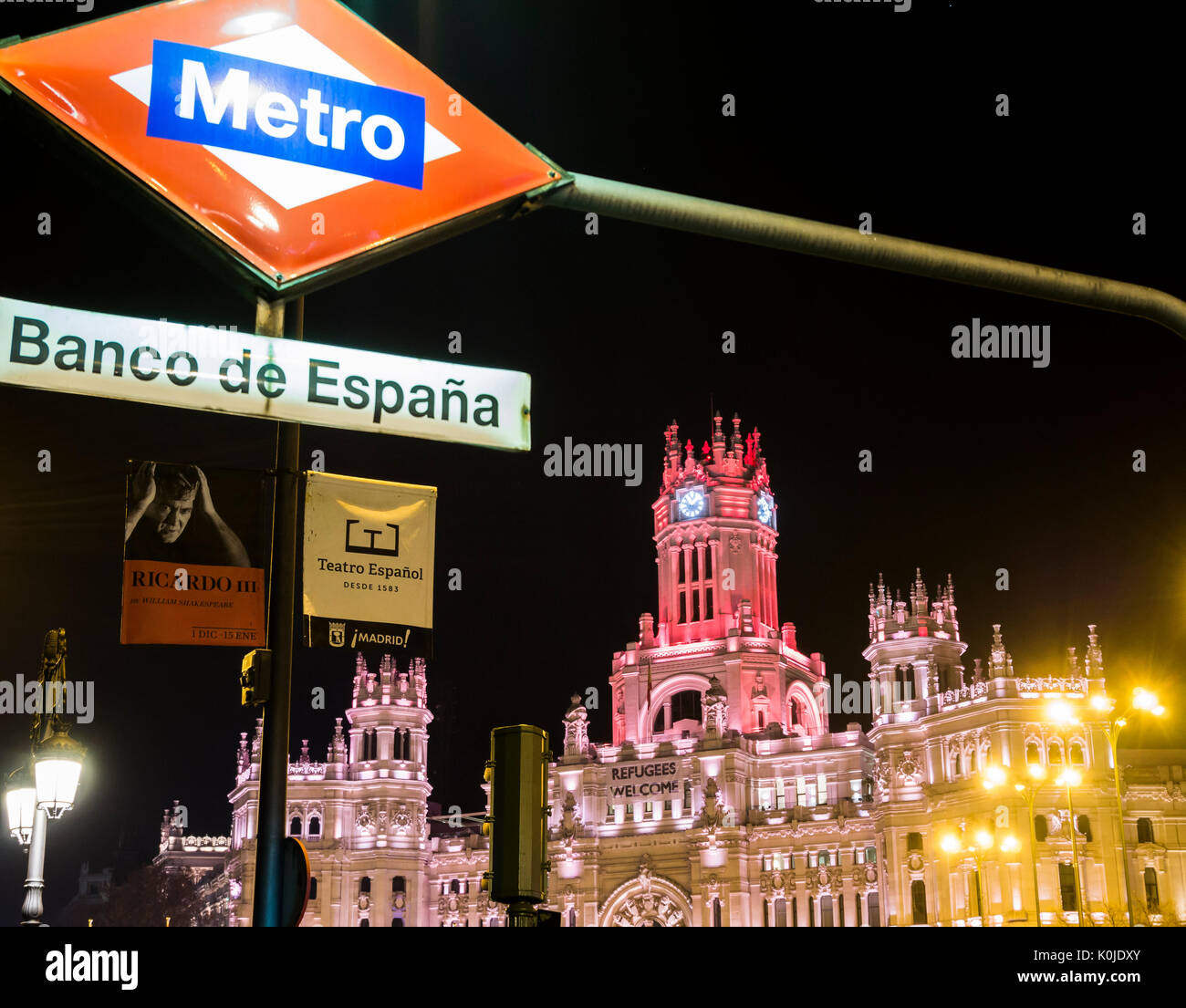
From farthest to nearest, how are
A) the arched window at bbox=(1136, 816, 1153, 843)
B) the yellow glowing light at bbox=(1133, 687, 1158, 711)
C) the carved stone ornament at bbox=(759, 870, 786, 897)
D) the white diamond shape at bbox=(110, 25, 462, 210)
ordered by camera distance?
the carved stone ornament at bbox=(759, 870, 786, 897)
the arched window at bbox=(1136, 816, 1153, 843)
the yellow glowing light at bbox=(1133, 687, 1158, 711)
the white diamond shape at bbox=(110, 25, 462, 210)

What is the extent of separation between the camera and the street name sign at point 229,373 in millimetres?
6836

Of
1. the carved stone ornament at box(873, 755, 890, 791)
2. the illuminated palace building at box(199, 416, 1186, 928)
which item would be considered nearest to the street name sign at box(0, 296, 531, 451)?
the illuminated palace building at box(199, 416, 1186, 928)

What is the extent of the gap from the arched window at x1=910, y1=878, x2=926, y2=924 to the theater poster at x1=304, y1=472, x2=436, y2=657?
76646 mm

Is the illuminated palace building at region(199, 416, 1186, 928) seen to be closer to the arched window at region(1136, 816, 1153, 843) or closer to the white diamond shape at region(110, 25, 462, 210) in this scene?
the arched window at region(1136, 816, 1153, 843)

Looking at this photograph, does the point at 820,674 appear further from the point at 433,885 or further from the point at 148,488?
the point at 148,488

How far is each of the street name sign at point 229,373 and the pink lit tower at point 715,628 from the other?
86685 millimetres

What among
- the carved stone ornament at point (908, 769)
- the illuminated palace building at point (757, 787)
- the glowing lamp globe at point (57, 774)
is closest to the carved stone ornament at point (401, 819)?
the illuminated palace building at point (757, 787)

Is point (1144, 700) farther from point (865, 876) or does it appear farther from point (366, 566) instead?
point (865, 876)

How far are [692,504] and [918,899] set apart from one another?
3612cm

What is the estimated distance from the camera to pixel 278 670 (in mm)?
8547

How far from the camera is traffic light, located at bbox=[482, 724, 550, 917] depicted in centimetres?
728

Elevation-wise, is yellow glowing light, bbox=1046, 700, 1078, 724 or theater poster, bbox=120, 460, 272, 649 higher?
yellow glowing light, bbox=1046, 700, 1078, 724

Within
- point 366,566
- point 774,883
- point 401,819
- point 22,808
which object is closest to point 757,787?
point 774,883

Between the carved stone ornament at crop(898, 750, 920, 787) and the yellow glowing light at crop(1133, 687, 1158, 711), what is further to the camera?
the carved stone ornament at crop(898, 750, 920, 787)
